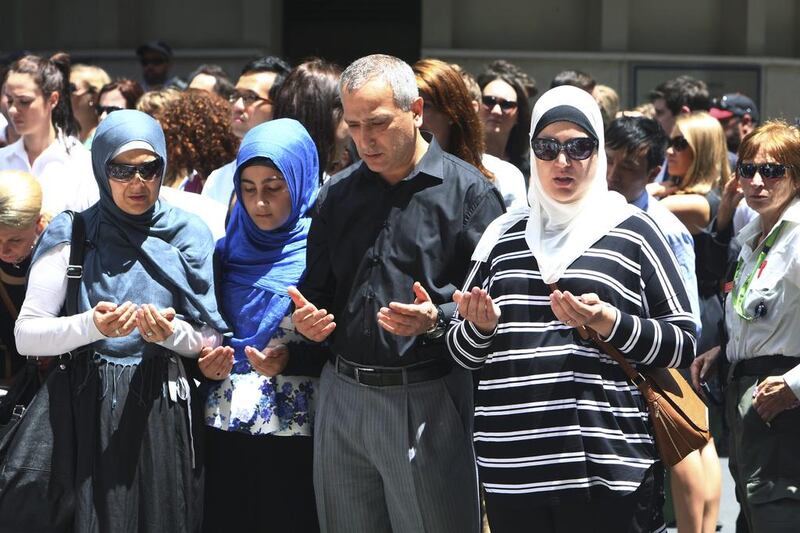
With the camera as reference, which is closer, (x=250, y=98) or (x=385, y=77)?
(x=385, y=77)

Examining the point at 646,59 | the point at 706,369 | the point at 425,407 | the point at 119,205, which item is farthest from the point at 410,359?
the point at 646,59

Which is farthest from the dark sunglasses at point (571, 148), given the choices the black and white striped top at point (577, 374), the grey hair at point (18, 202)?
the grey hair at point (18, 202)

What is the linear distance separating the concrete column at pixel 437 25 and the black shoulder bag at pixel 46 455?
8.83 metres

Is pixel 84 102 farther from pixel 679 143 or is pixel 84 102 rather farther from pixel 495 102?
pixel 679 143

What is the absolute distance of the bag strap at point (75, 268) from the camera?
396cm

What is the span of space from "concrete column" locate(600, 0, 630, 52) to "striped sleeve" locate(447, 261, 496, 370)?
931 cm

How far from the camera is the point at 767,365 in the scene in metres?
4.38

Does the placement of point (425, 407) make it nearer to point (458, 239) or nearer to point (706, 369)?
point (458, 239)

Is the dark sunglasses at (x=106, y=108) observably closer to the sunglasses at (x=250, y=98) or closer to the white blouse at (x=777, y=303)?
the sunglasses at (x=250, y=98)

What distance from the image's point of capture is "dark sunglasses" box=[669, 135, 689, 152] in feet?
20.7

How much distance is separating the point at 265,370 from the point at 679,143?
320cm

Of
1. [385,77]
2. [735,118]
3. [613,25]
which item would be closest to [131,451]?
[385,77]

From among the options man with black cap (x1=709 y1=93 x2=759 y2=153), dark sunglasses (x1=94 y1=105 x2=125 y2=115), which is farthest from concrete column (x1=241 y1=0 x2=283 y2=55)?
man with black cap (x1=709 y1=93 x2=759 y2=153)

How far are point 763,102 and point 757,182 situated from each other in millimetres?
8544
